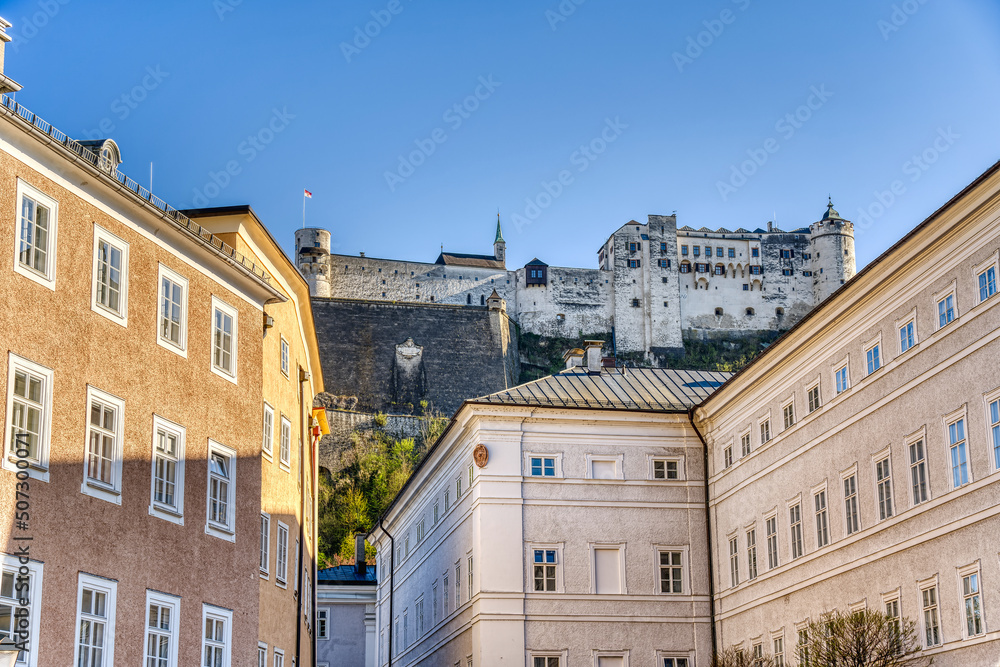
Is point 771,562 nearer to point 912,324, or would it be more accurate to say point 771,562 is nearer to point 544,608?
point 544,608

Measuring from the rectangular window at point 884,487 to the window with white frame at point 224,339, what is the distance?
40.4 feet

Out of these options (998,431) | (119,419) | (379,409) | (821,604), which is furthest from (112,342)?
(379,409)

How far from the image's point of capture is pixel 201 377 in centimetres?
2122

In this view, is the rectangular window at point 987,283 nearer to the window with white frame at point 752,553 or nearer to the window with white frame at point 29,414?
the window with white frame at point 752,553

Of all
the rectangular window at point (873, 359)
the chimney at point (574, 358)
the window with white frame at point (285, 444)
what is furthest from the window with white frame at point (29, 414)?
the chimney at point (574, 358)

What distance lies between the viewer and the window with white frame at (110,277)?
60.8 feet

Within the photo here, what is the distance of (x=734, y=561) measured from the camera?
32625 mm

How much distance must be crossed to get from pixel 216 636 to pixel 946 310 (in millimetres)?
13652

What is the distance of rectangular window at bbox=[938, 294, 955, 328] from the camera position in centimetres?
2277

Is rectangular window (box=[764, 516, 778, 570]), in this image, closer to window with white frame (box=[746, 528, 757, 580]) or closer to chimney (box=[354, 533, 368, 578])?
window with white frame (box=[746, 528, 757, 580])

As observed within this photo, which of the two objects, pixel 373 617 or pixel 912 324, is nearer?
pixel 912 324

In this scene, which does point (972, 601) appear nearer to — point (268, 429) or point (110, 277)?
point (268, 429)

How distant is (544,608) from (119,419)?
16697 mm

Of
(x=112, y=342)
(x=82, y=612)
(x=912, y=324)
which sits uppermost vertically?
(x=912, y=324)
